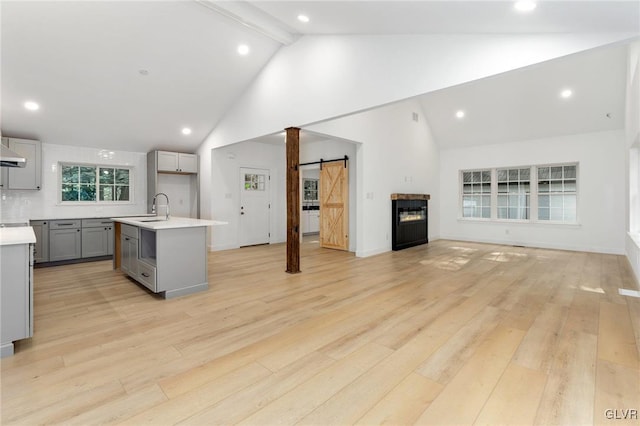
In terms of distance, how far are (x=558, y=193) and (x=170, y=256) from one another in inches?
347

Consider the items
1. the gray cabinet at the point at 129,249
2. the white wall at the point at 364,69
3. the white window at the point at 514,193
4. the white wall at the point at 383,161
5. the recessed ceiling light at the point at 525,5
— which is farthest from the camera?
the white window at the point at 514,193

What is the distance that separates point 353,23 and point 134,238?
415 cm

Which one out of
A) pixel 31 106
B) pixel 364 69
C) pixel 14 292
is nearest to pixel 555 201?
pixel 364 69

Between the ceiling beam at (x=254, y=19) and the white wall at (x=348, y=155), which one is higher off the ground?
the ceiling beam at (x=254, y=19)

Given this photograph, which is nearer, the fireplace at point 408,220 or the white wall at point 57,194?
the white wall at point 57,194

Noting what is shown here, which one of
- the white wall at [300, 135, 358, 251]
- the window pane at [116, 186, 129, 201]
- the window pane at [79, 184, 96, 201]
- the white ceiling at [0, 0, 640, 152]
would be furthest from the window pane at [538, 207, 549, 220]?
the window pane at [79, 184, 96, 201]

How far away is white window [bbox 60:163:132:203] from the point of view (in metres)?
6.29

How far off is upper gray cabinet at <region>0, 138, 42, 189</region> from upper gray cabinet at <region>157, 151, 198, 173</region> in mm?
2040

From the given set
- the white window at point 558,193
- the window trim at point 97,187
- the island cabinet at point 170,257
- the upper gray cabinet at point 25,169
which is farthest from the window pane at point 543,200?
the upper gray cabinet at point 25,169

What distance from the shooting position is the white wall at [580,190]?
6676 mm

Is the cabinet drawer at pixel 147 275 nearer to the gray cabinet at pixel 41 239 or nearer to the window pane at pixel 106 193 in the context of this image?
the gray cabinet at pixel 41 239

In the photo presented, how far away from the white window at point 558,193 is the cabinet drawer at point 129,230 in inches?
357

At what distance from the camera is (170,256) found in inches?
147

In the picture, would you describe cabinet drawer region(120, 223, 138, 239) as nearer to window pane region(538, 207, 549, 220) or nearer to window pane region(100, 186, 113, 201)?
window pane region(100, 186, 113, 201)
